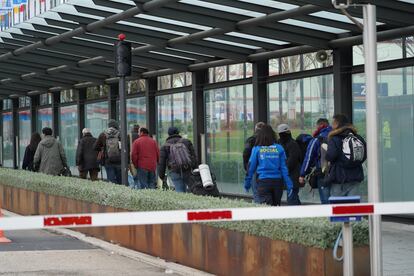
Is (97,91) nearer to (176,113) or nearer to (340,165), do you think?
(176,113)

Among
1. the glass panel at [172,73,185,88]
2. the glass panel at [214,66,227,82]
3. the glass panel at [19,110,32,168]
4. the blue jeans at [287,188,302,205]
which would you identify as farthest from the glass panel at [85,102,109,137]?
the blue jeans at [287,188,302,205]

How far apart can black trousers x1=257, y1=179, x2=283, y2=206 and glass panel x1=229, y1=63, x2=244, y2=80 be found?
7370 mm

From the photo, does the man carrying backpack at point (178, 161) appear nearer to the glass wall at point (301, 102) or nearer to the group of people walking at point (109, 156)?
the group of people walking at point (109, 156)

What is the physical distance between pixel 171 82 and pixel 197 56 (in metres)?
3.04

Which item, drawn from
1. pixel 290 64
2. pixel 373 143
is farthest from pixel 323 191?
pixel 373 143

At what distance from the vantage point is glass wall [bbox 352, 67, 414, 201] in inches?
559

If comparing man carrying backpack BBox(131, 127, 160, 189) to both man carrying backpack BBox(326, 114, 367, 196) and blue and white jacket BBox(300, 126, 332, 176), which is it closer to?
blue and white jacket BBox(300, 126, 332, 176)

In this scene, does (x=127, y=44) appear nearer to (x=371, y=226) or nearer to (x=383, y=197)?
(x=383, y=197)

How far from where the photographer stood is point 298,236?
793 cm

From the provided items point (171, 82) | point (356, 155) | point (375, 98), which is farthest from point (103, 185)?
point (171, 82)

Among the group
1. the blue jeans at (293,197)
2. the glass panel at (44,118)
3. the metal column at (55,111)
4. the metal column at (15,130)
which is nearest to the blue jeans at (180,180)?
the blue jeans at (293,197)

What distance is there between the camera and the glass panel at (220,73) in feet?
66.1

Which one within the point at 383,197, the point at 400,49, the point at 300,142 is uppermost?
the point at 400,49

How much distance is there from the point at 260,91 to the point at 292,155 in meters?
4.90
